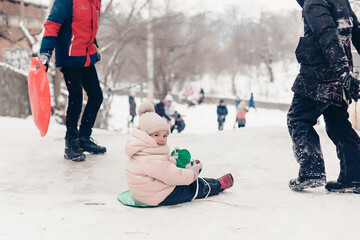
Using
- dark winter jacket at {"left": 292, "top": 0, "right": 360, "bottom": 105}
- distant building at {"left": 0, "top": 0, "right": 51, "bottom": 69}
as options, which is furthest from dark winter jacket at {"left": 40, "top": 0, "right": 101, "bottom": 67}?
distant building at {"left": 0, "top": 0, "right": 51, "bottom": 69}

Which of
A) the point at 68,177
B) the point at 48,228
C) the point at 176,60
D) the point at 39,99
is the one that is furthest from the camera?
the point at 176,60

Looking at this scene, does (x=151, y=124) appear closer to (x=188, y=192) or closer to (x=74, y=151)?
(x=188, y=192)

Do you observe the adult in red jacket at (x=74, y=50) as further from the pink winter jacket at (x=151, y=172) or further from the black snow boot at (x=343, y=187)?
the black snow boot at (x=343, y=187)

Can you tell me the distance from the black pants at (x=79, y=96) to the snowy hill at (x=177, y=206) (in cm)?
32

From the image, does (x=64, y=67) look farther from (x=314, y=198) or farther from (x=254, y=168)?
(x=314, y=198)

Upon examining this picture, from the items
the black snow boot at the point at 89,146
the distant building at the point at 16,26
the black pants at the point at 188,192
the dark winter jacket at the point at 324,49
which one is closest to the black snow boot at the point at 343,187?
the dark winter jacket at the point at 324,49

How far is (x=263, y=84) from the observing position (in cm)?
4131

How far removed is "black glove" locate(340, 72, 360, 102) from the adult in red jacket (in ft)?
8.18

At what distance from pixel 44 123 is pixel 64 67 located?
0.56m

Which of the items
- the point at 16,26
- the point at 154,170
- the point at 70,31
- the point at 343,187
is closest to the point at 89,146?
the point at 70,31

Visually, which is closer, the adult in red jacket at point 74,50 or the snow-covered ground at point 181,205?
the snow-covered ground at point 181,205

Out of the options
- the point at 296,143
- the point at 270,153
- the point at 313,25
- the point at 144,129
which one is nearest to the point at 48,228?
the point at 144,129

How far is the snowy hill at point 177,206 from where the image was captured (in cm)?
274

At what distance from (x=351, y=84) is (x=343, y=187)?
0.81 m
